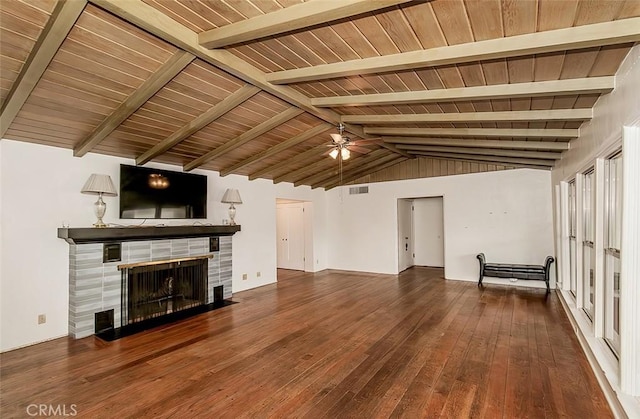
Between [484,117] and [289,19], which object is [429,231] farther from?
[289,19]

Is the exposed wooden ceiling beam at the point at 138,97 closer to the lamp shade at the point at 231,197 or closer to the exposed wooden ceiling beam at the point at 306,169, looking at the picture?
the lamp shade at the point at 231,197

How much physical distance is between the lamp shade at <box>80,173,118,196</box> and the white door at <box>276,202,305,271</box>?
5472 millimetres

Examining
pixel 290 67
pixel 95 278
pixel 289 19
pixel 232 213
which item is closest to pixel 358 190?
pixel 232 213

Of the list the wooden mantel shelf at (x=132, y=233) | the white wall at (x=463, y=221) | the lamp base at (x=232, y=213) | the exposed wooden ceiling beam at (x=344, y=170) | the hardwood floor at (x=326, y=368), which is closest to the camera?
the hardwood floor at (x=326, y=368)

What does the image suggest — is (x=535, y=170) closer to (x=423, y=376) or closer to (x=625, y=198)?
(x=625, y=198)

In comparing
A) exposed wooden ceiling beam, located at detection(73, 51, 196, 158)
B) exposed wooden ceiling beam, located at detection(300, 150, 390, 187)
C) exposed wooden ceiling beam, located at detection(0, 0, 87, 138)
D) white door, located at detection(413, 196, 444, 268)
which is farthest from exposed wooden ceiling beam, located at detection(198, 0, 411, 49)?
white door, located at detection(413, 196, 444, 268)

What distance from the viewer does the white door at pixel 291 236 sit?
30.6 ft

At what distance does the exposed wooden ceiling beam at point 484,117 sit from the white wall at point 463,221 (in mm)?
3934

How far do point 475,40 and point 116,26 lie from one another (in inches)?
106

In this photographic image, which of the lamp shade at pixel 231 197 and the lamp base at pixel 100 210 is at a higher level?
the lamp shade at pixel 231 197

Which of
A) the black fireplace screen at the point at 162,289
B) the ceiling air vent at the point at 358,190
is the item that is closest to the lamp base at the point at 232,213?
the black fireplace screen at the point at 162,289

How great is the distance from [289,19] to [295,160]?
13.8 feet

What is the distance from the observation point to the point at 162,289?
16.5ft

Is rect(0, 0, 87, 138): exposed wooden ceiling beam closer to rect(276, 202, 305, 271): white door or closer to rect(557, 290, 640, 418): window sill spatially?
rect(557, 290, 640, 418): window sill
